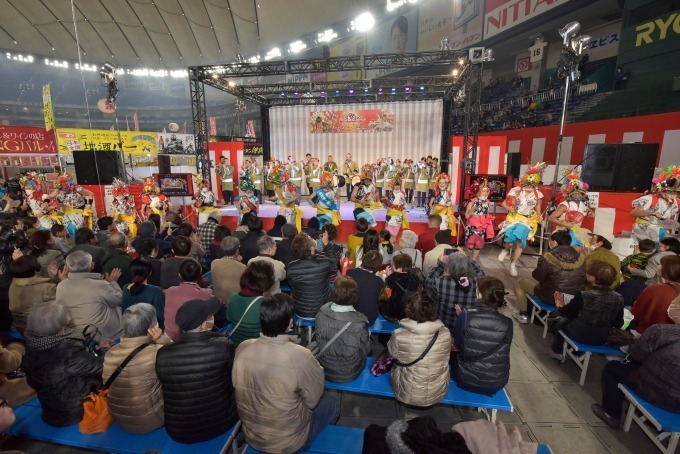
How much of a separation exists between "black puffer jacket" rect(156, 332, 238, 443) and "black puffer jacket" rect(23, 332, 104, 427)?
751mm

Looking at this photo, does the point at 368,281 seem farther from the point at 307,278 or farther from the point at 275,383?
the point at 275,383

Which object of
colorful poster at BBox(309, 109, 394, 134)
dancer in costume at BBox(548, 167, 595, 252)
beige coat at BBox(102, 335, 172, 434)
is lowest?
beige coat at BBox(102, 335, 172, 434)

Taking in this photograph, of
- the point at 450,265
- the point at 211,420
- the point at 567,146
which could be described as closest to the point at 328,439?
the point at 211,420

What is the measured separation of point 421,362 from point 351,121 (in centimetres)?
1505

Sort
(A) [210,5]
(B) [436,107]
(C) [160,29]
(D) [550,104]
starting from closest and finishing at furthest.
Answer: (D) [550,104]
(B) [436,107]
(A) [210,5]
(C) [160,29]

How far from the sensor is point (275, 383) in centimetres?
203

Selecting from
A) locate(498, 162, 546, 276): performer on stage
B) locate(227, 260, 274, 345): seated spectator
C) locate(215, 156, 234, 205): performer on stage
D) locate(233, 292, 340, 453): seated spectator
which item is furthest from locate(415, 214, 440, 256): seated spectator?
locate(215, 156, 234, 205): performer on stage

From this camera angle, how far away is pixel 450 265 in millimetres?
3338

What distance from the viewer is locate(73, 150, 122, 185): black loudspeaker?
1034cm

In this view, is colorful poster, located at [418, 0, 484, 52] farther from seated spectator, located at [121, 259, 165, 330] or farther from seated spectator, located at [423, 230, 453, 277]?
seated spectator, located at [121, 259, 165, 330]

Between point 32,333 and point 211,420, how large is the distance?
1.33m

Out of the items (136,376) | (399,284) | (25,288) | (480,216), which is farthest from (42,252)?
(480,216)

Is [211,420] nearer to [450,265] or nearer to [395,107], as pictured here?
[450,265]

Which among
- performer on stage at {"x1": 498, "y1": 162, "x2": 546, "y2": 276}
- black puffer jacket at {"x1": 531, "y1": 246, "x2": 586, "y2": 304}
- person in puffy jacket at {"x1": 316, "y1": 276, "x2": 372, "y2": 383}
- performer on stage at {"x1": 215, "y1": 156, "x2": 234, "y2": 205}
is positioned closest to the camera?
person in puffy jacket at {"x1": 316, "y1": 276, "x2": 372, "y2": 383}
